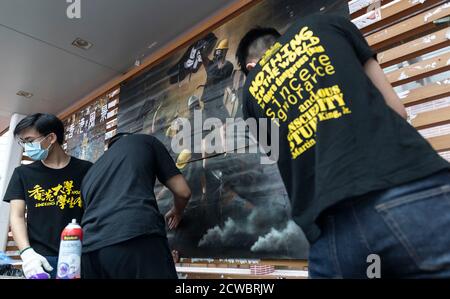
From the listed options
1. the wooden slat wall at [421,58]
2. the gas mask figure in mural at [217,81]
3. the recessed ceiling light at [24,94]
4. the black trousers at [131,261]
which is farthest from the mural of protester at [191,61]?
the recessed ceiling light at [24,94]

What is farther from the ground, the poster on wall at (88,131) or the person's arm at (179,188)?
the poster on wall at (88,131)

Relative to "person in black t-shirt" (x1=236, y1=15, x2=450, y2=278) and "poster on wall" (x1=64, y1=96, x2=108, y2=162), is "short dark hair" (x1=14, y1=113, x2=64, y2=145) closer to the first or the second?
"poster on wall" (x1=64, y1=96, x2=108, y2=162)

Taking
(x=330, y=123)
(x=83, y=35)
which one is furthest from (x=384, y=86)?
(x=83, y=35)

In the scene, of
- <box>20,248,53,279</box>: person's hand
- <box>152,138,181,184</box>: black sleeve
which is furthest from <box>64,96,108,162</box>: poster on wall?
<box>152,138,181,184</box>: black sleeve

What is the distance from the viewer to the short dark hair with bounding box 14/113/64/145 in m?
2.13

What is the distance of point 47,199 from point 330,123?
185cm

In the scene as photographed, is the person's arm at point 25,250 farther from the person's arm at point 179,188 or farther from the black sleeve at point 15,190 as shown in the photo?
the person's arm at point 179,188

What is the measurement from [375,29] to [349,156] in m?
1.30

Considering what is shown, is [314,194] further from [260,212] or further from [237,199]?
[237,199]

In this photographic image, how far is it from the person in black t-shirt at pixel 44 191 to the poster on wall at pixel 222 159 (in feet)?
2.61

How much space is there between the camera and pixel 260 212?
201 centimetres

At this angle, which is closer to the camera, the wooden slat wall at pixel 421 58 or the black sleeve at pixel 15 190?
the wooden slat wall at pixel 421 58

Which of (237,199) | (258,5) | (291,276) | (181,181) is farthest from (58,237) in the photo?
(258,5)

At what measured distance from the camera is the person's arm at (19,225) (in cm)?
182
